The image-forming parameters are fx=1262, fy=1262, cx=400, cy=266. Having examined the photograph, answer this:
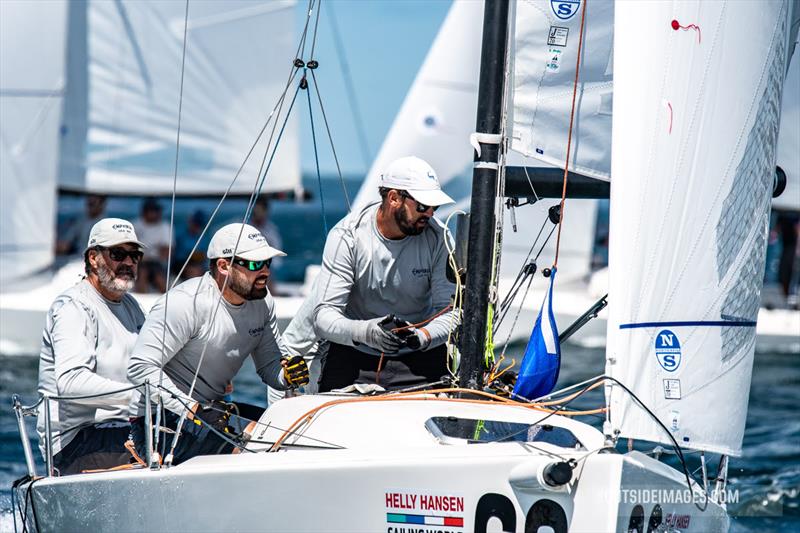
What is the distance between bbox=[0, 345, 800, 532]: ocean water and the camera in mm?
6488

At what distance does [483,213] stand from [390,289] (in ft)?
1.82

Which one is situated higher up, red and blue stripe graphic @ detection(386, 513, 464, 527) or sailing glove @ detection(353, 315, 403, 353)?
sailing glove @ detection(353, 315, 403, 353)

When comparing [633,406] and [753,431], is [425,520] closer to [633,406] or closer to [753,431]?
[633,406]

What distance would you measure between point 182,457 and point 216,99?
9.42 meters

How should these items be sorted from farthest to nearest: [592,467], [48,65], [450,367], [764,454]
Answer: [48,65] < [764,454] < [450,367] < [592,467]

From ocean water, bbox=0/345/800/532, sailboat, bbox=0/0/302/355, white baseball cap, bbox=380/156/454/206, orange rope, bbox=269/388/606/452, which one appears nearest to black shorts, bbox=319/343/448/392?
orange rope, bbox=269/388/606/452

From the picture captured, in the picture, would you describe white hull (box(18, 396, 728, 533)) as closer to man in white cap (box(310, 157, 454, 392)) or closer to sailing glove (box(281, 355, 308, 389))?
sailing glove (box(281, 355, 308, 389))

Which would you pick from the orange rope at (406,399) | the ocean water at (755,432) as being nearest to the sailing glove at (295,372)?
the orange rope at (406,399)

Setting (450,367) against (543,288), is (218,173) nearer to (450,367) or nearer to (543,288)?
(543,288)

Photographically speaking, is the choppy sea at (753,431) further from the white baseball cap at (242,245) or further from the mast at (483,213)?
the white baseball cap at (242,245)

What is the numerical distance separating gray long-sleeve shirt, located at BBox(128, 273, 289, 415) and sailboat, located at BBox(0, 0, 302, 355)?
6809mm

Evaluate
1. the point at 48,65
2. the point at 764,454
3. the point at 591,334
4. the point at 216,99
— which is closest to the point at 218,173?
the point at 216,99

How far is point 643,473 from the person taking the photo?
3.33 metres

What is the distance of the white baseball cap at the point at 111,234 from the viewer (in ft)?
13.5
